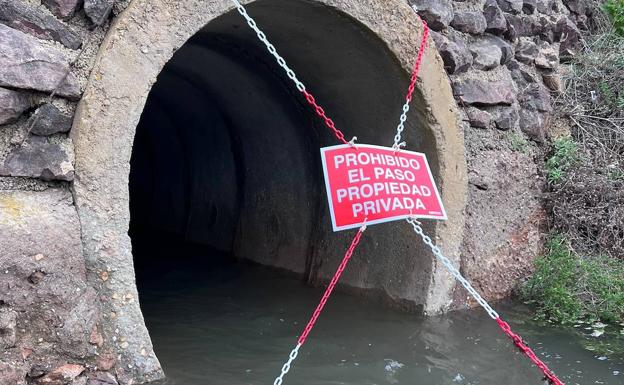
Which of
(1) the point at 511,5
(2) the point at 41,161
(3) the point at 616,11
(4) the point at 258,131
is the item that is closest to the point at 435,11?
(1) the point at 511,5

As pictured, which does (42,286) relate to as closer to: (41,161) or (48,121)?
(41,161)

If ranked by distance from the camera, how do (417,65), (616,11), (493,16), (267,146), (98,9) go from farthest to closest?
(267,146)
(616,11)
(493,16)
(417,65)
(98,9)

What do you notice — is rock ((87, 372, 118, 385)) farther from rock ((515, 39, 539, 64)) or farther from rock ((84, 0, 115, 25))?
rock ((515, 39, 539, 64))

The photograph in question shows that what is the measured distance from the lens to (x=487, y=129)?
4.67 meters

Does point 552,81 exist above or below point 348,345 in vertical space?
above

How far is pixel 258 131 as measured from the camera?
591 cm

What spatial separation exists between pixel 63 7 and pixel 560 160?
11.8ft

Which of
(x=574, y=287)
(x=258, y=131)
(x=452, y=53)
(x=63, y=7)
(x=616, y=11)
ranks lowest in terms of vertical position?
(x=574, y=287)

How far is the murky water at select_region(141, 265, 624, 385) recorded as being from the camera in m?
3.42

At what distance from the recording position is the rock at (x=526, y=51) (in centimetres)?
501

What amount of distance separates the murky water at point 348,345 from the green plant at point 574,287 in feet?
0.54

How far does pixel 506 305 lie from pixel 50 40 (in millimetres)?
3299

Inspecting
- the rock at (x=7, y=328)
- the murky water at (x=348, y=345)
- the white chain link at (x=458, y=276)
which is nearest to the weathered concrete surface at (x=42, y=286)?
the rock at (x=7, y=328)

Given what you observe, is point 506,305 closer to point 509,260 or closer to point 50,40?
point 509,260
